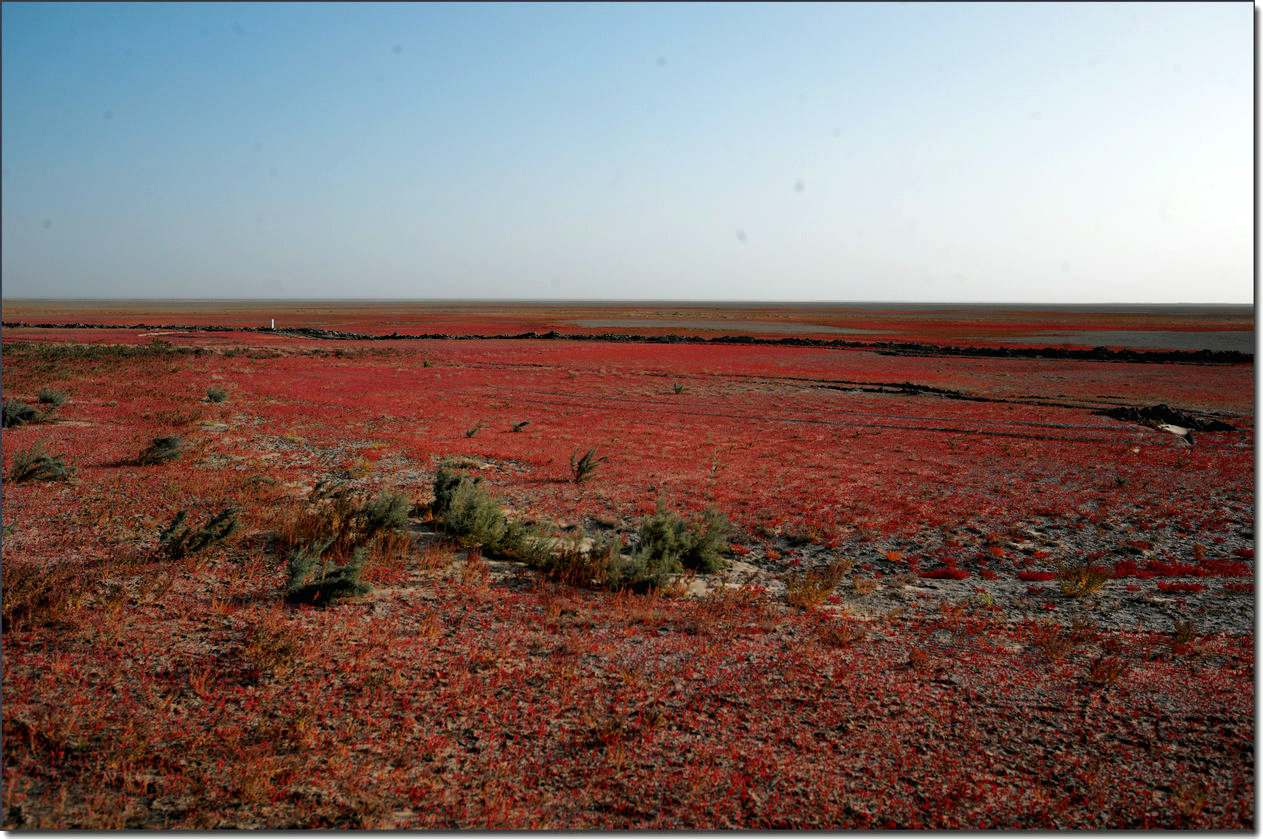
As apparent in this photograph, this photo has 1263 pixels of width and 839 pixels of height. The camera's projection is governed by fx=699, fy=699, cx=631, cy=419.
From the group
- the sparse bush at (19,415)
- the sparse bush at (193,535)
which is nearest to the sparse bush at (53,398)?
the sparse bush at (19,415)

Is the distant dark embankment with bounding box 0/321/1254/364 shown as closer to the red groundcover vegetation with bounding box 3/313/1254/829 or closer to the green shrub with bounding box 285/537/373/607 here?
the red groundcover vegetation with bounding box 3/313/1254/829

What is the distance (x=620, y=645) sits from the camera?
5836mm

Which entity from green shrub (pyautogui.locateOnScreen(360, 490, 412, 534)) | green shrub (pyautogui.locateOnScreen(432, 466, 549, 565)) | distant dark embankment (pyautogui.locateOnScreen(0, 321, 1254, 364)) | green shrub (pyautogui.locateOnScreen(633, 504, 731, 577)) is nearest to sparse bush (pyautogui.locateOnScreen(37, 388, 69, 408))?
green shrub (pyautogui.locateOnScreen(360, 490, 412, 534))

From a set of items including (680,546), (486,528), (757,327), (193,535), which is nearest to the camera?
(193,535)

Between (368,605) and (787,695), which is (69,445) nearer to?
(368,605)

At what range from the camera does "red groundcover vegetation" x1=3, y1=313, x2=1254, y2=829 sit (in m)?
3.96

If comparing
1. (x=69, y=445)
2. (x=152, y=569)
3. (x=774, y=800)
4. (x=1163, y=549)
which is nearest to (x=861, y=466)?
(x=1163, y=549)

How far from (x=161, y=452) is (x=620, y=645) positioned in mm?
9668

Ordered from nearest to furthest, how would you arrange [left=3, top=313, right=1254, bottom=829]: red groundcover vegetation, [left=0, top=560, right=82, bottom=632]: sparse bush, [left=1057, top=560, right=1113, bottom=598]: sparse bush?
[left=3, top=313, right=1254, bottom=829]: red groundcover vegetation
[left=0, top=560, right=82, bottom=632]: sparse bush
[left=1057, top=560, right=1113, bottom=598]: sparse bush

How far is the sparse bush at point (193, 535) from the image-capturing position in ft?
23.2

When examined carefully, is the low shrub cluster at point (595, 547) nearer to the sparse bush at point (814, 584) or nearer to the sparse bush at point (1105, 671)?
the sparse bush at point (814, 584)

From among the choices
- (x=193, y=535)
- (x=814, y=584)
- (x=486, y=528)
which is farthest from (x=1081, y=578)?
(x=193, y=535)

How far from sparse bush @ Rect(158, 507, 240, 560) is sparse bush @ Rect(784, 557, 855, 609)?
6.04 metres

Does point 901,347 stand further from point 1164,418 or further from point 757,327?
point 757,327
